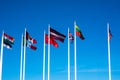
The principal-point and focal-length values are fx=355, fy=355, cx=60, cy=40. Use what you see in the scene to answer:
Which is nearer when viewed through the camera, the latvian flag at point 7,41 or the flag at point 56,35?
the flag at point 56,35

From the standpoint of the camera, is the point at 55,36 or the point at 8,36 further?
the point at 8,36

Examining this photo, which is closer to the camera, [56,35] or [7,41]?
[56,35]

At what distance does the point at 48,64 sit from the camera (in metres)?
55.2

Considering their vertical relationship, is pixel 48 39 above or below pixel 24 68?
above

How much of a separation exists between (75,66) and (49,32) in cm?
699

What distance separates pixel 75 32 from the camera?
179 feet

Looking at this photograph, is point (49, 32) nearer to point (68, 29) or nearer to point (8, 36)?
point (68, 29)

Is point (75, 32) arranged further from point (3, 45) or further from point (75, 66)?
point (3, 45)

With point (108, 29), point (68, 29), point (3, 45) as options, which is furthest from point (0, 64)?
point (108, 29)

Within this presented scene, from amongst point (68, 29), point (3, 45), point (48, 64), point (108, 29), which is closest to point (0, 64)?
point (3, 45)

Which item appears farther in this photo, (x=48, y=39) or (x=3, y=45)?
(x=3, y=45)

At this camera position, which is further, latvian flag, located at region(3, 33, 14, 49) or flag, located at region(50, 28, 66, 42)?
latvian flag, located at region(3, 33, 14, 49)

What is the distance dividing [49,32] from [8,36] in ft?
26.0

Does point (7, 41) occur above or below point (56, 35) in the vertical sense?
below
